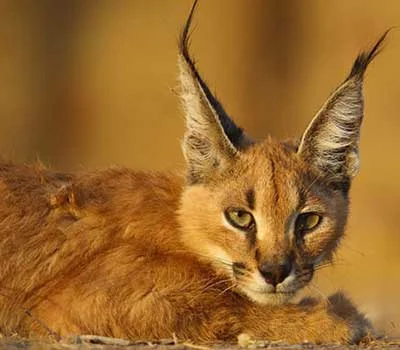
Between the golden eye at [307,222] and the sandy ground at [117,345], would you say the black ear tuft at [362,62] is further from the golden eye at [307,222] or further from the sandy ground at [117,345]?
the sandy ground at [117,345]

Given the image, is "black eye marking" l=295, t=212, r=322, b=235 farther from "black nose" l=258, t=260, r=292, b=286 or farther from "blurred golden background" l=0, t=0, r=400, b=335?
"blurred golden background" l=0, t=0, r=400, b=335

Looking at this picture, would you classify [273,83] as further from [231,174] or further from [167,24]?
[231,174]

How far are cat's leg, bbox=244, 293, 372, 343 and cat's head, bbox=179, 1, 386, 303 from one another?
191mm

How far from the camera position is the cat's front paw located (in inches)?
301

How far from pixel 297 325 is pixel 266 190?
0.84 metres

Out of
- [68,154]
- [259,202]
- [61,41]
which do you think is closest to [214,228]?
[259,202]

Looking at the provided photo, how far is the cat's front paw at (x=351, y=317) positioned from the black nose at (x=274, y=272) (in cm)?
61

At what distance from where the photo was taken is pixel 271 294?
24.0ft

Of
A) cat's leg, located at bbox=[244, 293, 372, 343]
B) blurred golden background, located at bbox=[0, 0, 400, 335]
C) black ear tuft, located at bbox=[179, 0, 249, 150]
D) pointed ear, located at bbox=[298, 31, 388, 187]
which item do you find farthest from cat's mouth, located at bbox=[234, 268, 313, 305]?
blurred golden background, located at bbox=[0, 0, 400, 335]

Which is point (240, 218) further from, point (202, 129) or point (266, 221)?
point (202, 129)

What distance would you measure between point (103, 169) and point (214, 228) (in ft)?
3.43

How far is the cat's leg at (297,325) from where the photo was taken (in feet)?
24.6

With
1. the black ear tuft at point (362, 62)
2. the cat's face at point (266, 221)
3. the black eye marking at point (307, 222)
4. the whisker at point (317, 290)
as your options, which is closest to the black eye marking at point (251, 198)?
the cat's face at point (266, 221)

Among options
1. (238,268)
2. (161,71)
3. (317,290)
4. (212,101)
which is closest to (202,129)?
(212,101)
